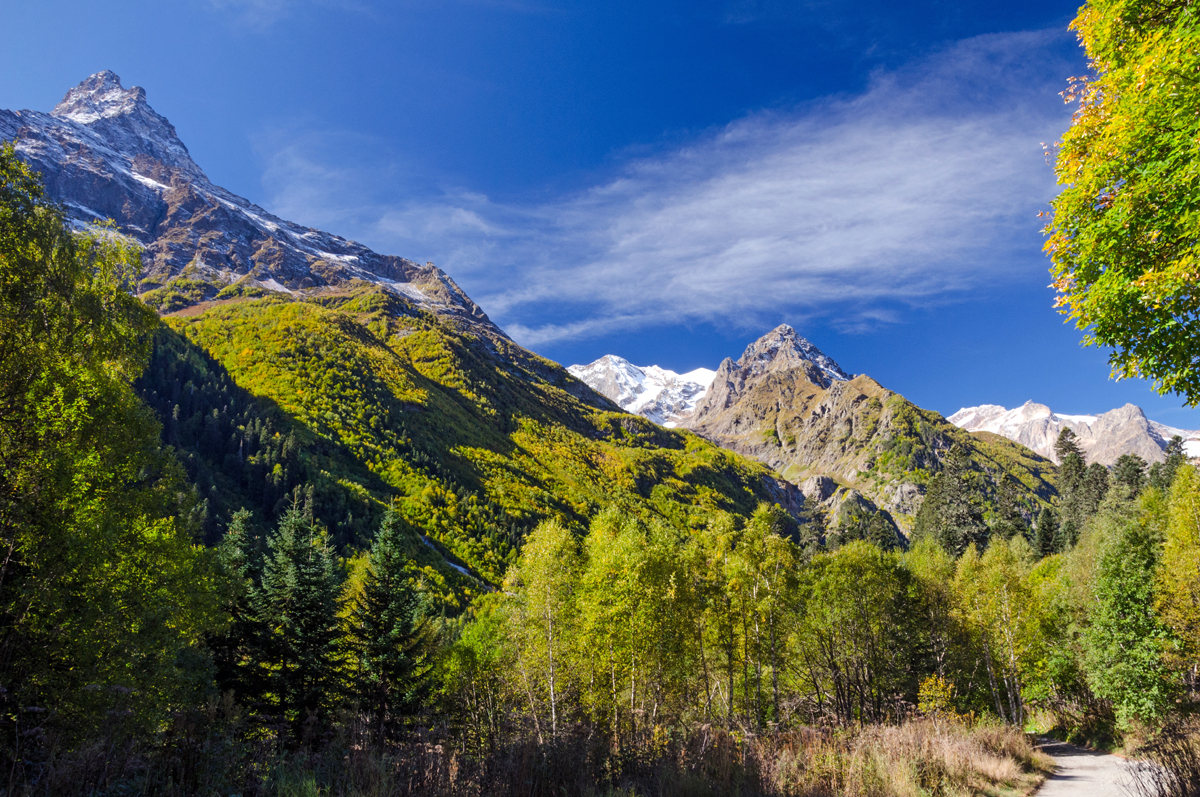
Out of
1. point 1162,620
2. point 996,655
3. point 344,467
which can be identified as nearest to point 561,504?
point 344,467

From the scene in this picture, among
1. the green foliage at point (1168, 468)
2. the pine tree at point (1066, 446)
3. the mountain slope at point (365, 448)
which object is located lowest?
the green foliage at point (1168, 468)

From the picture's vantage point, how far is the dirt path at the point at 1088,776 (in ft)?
49.9

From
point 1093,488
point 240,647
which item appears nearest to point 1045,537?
point 1093,488

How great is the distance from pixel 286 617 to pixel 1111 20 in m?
33.8

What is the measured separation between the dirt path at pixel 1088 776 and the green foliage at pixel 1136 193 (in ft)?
28.9

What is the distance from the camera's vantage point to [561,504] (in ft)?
507

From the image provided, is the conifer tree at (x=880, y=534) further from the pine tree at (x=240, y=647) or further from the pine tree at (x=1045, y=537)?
the pine tree at (x=240, y=647)

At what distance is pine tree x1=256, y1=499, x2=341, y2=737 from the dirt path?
28597mm

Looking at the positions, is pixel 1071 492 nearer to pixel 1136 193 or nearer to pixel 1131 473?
pixel 1131 473

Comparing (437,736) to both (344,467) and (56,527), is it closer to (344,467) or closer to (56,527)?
(56,527)

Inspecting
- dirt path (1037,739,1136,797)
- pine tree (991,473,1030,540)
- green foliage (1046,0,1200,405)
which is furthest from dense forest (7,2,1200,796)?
pine tree (991,473,1030,540)

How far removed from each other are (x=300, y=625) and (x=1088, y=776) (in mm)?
33743

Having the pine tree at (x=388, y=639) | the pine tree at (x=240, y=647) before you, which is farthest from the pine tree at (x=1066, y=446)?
the pine tree at (x=240, y=647)

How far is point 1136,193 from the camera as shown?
6.55m
